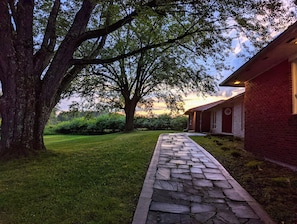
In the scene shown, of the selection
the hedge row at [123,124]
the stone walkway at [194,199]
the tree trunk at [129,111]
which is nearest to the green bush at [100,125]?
the hedge row at [123,124]

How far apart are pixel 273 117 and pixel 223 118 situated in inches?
419

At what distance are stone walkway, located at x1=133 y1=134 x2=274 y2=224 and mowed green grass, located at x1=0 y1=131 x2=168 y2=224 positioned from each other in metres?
0.23

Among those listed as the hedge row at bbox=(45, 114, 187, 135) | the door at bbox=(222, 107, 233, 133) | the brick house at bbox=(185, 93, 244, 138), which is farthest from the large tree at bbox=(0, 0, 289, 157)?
the hedge row at bbox=(45, 114, 187, 135)

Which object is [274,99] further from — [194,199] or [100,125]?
[100,125]

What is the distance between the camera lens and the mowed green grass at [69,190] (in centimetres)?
283

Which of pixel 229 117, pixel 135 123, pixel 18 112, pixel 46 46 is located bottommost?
pixel 135 123

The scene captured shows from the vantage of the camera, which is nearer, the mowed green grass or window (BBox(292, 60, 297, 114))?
the mowed green grass

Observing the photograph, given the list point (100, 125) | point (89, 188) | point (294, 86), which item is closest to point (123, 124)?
point (100, 125)

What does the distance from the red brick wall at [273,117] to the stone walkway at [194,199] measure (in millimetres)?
1863

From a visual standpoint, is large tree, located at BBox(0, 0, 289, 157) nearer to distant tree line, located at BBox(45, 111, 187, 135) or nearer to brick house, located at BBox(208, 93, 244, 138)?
brick house, located at BBox(208, 93, 244, 138)

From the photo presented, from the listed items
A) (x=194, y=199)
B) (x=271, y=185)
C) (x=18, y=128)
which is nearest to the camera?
(x=194, y=199)

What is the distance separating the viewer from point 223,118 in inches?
669

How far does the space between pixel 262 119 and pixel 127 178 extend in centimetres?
501

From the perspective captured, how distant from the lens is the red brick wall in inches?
225
